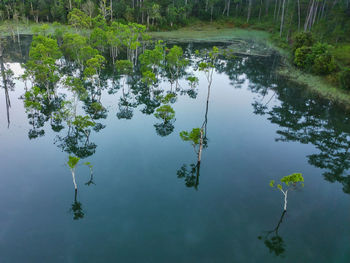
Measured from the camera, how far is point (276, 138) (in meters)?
51.8

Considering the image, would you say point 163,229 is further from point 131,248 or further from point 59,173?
point 59,173

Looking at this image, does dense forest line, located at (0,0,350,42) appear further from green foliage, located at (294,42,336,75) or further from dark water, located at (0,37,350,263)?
dark water, located at (0,37,350,263)

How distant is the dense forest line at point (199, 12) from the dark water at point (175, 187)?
A: 6789cm

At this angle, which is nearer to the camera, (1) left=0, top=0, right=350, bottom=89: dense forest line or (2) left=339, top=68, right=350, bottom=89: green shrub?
(2) left=339, top=68, right=350, bottom=89: green shrub

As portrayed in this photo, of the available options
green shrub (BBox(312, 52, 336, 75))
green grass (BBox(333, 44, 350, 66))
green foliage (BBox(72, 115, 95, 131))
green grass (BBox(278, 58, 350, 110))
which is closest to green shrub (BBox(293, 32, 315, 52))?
Result: green grass (BBox(278, 58, 350, 110))

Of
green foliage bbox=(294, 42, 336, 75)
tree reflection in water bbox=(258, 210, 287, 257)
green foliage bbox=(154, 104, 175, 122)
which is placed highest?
green foliage bbox=(294, 42, 336, 75)

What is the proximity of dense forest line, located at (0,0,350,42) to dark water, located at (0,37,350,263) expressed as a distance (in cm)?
6789

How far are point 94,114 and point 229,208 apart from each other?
36.3m

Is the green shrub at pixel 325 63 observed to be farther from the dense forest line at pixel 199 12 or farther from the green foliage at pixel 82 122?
the green foliage at pixel 82 122

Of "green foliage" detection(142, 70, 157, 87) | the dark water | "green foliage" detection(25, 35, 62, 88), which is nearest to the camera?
the dark water

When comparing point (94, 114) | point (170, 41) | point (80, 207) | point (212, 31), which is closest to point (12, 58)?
point (94, 114)

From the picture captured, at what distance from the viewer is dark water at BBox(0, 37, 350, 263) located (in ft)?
97.5

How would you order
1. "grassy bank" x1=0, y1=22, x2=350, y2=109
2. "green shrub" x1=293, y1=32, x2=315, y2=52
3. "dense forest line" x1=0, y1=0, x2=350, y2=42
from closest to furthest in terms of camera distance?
"grassy bank" x1=0, y1=22, x2=350, y2=109, "green shrub" x1=293, y1=32, x2=315, y2=52, "dense forest line" x1=0, y1=0, x2=350, y2=42

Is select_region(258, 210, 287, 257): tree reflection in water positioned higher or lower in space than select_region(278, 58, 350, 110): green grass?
lower
